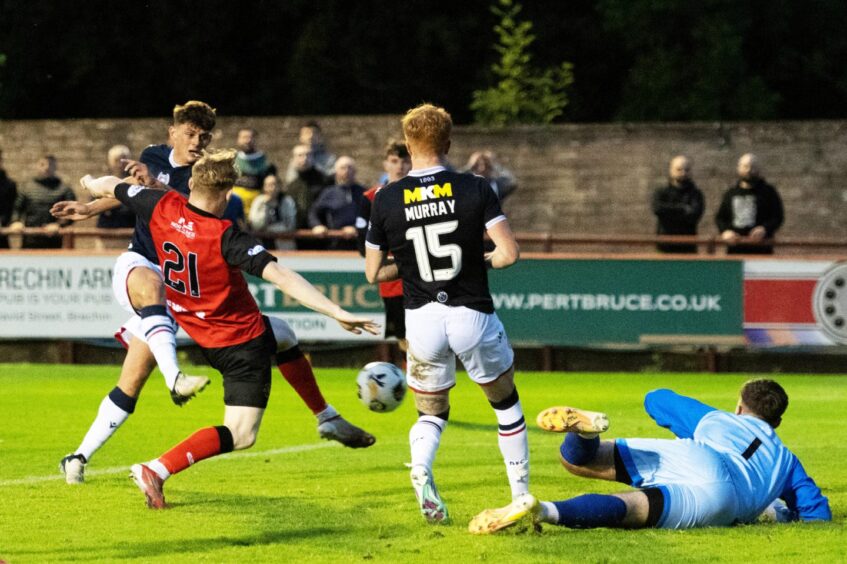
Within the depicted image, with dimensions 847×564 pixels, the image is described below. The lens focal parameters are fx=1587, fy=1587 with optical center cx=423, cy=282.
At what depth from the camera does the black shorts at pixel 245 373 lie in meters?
8.21

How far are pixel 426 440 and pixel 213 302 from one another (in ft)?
4.40

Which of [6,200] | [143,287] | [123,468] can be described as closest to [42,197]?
[6,200]

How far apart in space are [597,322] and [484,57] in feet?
49.3

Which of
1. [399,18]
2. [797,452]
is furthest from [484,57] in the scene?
[797,452]

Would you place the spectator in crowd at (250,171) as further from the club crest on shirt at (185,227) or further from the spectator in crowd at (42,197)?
the club crest on shirt at (185,227)

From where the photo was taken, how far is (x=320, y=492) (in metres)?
9.12

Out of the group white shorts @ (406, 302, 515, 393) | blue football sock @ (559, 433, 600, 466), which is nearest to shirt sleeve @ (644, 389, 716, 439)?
blue football sock @ (559, 433, 600, 466)

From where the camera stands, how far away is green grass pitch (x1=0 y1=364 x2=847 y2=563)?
23.6 ft

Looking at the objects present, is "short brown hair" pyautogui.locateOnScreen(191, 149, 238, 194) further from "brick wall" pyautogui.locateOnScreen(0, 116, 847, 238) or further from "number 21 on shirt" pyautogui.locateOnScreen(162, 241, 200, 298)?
"brick wall" pyautogui.locateOnScreen(0, 116, 847, 238)

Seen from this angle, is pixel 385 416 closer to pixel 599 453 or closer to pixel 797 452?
pixel 797 452

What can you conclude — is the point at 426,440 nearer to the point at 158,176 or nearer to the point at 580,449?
the point at 580,449

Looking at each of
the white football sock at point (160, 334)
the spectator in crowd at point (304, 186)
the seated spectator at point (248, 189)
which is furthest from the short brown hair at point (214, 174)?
the seated spectator at point (248, 189)

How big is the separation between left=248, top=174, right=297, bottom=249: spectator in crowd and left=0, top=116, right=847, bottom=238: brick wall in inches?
205

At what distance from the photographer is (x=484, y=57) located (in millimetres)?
31984
